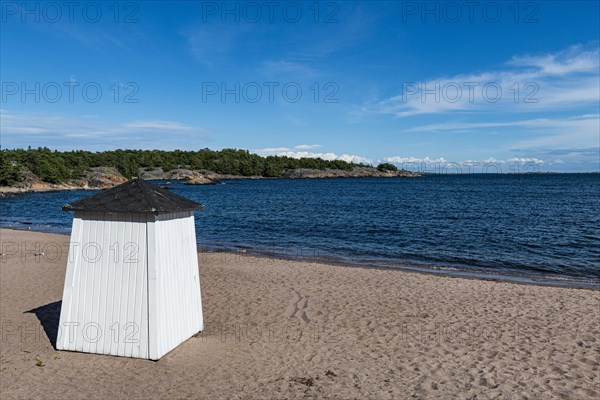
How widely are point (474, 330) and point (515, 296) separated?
14.2 feet

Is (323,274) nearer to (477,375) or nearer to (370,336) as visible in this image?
(370,336)

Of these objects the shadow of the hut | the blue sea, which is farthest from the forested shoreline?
the shadow of the hut

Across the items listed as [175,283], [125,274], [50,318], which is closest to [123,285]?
[125,274]

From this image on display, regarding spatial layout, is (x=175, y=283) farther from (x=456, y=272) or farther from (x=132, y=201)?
(x=456, y=272)

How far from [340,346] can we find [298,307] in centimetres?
303

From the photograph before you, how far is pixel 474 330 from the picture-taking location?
977 centimetres

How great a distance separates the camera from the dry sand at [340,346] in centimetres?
682

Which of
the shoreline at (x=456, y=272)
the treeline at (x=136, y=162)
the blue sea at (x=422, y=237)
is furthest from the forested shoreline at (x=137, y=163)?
the shoreline at (x=456, y=272)

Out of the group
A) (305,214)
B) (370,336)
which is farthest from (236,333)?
(305,214)

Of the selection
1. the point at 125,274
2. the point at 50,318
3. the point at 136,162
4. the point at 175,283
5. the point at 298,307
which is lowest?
the point at 298,307

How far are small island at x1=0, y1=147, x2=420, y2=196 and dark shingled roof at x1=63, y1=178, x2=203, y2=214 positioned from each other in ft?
236

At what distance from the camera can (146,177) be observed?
13262 centimetres

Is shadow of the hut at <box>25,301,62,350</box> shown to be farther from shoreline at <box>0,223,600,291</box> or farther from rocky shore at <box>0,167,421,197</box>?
shoreline at <box>0,223,600,291</box>

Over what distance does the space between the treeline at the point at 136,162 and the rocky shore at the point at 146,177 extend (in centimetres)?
168
